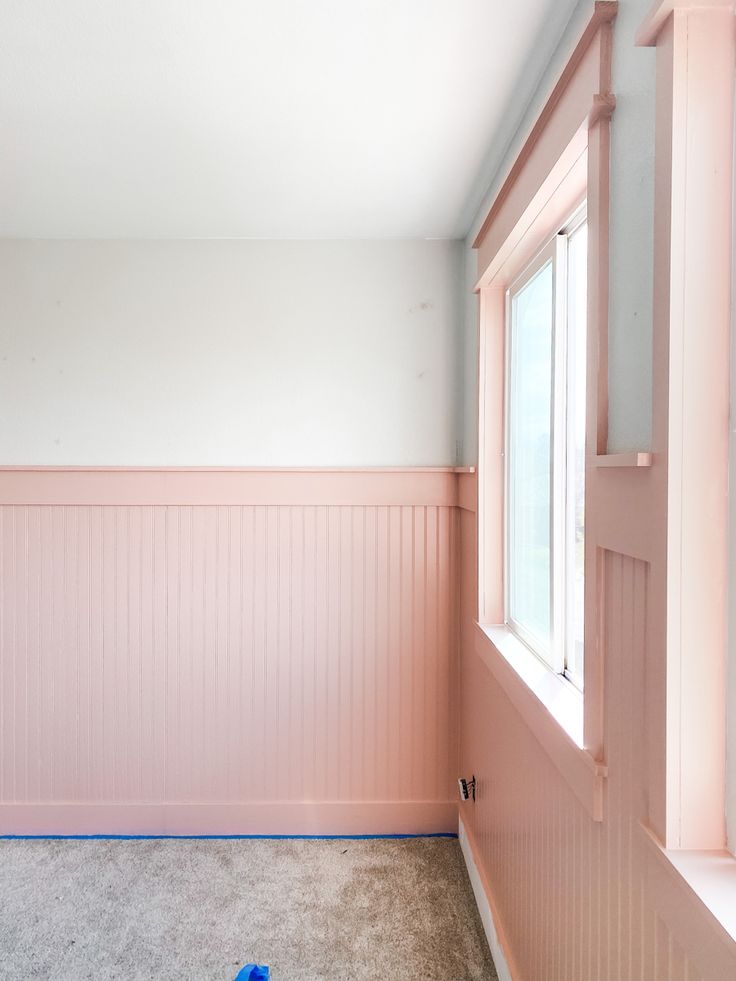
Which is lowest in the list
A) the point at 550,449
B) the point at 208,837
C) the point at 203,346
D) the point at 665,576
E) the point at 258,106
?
the point at 208,837

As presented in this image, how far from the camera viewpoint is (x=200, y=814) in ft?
8.03

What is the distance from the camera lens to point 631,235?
3.25ft

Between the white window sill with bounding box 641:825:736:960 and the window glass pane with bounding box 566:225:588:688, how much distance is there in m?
0.62

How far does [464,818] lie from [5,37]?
264 cm

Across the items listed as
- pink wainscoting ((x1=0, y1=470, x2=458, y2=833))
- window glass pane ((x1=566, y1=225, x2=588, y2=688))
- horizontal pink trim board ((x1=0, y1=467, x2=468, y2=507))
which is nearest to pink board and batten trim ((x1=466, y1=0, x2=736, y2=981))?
window glass pane ((x1=566, y1=225, x2=588, y2=688))

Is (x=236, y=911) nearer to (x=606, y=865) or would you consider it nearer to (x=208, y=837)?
(x=208, y=837)

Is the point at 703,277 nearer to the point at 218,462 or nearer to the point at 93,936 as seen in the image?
the point at 218,462

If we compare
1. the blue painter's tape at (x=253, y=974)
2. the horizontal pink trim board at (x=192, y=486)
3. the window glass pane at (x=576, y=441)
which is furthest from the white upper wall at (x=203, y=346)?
the blue painter's tape at (x=253, y=974)

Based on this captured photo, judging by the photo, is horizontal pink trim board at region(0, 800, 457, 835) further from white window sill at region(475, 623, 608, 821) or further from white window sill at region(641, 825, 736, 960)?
white window sill at region(641, 825, 736, 960)

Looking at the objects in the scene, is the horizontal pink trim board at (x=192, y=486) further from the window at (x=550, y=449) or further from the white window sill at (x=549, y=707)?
the white window sill at (x=549, y=707)

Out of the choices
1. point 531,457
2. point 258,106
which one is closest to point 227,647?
point 531,457

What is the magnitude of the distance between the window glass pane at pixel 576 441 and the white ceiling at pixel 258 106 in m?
0.44

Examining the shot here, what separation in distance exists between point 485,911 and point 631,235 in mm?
1902

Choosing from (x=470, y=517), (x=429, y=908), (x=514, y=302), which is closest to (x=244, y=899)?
(x=429, y=908)
